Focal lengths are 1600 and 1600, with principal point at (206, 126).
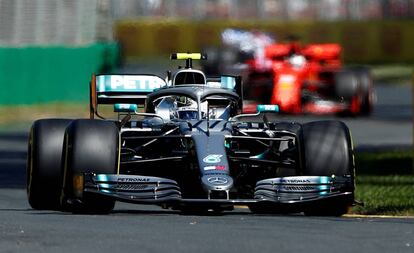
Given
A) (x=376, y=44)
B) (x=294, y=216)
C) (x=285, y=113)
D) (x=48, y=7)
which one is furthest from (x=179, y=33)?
(x=294, y=216)

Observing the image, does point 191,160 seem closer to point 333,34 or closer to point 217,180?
point 217,180

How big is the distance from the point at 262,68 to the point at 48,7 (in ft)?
20.2

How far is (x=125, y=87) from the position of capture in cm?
1677

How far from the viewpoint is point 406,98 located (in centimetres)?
4553

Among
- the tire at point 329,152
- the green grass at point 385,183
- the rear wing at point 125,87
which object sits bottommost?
the green grass at point 385,183

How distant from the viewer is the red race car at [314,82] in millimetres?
33719

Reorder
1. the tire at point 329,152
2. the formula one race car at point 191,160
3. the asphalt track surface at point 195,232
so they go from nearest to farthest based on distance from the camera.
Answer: the asphalt track surface at point 195,232, the formula one race car at point 191,160, the tire at point 329,152

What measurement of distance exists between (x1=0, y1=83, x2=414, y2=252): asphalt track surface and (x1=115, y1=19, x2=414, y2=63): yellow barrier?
45.4m

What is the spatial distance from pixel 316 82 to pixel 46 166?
20.1 m

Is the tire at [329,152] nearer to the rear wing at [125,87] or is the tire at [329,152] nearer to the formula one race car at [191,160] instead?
the formula one race car at [191,160]

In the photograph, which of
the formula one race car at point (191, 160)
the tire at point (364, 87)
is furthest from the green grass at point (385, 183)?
the tire at point (364, 87)

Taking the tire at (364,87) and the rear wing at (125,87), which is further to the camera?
the tire at (364,87)

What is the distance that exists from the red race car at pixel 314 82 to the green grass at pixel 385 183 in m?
8.93

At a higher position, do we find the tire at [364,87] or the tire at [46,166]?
the tire at [46,166]
